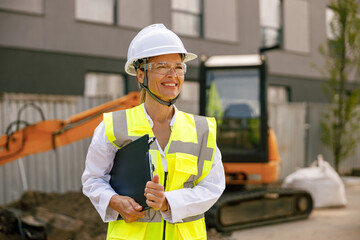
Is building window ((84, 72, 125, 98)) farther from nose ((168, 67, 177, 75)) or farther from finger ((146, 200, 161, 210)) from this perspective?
finger ((146, 200, 161, 210))

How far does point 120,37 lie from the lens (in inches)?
511

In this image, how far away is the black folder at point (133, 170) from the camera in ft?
6.41

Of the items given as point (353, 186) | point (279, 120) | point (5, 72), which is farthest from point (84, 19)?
point (353, 186)

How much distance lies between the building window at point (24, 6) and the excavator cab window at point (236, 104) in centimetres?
589

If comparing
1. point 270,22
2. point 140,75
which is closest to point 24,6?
point 270,22

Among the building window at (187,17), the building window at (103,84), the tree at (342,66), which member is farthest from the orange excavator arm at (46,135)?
the tree at (342,66)

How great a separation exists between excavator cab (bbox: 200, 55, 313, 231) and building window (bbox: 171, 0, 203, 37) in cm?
698

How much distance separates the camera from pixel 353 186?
39.8 feet

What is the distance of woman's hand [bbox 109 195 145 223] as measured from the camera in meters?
1.94

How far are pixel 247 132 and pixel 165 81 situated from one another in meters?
5.78

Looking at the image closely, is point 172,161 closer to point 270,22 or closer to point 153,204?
point 153,204

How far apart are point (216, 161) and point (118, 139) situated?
51cm

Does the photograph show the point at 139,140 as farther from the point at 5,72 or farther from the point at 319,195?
the point at 5,72

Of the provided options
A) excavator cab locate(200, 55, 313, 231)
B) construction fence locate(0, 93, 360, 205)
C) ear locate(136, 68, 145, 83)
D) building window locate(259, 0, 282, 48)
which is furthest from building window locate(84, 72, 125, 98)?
ear locate(136, 68, 145, 83)
